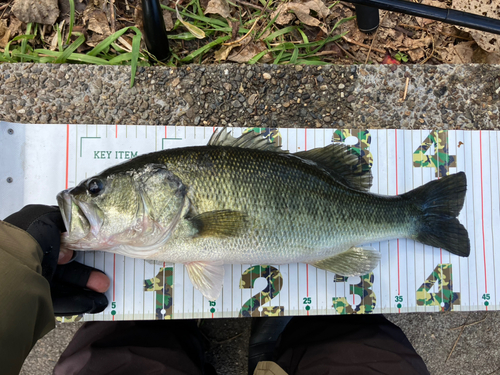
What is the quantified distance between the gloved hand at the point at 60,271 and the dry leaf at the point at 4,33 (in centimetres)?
126

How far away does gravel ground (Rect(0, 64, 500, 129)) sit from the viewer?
2.12 metres

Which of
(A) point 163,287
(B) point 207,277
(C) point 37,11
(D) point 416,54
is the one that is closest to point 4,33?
(C) point 37,11

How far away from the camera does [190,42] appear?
88.7 inches

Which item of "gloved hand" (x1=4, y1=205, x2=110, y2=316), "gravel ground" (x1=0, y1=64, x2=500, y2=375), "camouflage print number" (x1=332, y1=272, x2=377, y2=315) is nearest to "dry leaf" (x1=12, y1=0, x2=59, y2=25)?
"gravel ground" (x1=0, y1=64, x2=500, y2=375)

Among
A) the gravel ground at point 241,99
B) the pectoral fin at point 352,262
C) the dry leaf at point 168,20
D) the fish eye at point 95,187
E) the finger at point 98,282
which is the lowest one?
the finger at point 98,282

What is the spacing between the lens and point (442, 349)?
2.35 meters

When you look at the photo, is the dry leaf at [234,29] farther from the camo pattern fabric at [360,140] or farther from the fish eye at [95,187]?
the fish eye at [95,187]

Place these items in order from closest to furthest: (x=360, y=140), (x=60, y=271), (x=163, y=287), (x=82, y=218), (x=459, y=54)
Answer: (x=82, y=218)
(x=60, y=271)
(x=163, y=287)
(x=360, y=140)
(x=459, y=54)

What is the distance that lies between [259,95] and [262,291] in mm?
1306

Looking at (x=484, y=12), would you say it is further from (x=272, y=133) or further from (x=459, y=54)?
(x=272, y=133)

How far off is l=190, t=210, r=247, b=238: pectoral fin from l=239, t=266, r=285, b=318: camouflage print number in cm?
54

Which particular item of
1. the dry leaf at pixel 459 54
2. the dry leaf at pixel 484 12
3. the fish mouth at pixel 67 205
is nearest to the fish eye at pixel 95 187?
the fish mouth at pixel 67 205

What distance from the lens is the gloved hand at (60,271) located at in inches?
64.5

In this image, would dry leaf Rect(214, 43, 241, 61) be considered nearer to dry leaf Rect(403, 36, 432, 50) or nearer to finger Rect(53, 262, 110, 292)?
dry leaf Rect(403, 36, 432, 50)
